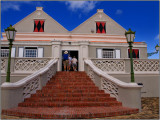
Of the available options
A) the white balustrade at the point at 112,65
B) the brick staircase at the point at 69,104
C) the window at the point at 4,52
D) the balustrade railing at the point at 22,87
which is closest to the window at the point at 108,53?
the white balustrade at the point at 112,65

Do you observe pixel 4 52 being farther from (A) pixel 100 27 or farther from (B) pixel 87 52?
(A) pixel 100 27

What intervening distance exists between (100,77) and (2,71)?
646cm

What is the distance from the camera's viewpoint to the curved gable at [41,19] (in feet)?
59.8

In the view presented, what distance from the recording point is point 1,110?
548 centimetres

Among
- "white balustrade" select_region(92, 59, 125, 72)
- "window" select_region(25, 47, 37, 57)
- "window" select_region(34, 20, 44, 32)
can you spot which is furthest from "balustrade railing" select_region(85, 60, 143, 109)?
"window" select_region(34, 20, 44, 32)

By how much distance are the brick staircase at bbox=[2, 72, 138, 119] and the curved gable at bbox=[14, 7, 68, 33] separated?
1136 centimetres

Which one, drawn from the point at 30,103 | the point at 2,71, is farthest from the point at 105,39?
the point at 30,103

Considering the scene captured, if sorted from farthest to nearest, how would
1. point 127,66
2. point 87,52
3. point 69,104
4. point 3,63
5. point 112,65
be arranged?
point 87,52 → point 112,65 → point 127,66 → point 3,63 → point 69,104

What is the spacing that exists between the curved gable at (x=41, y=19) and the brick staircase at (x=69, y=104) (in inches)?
447

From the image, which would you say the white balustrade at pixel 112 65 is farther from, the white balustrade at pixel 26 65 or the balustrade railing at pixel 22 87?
the white balustrade at pixel 26 65

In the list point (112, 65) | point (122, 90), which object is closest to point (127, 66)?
point (112, 65)

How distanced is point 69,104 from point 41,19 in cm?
1507

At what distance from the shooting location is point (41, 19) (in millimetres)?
18672

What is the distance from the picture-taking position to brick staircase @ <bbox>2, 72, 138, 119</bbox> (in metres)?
4.89
